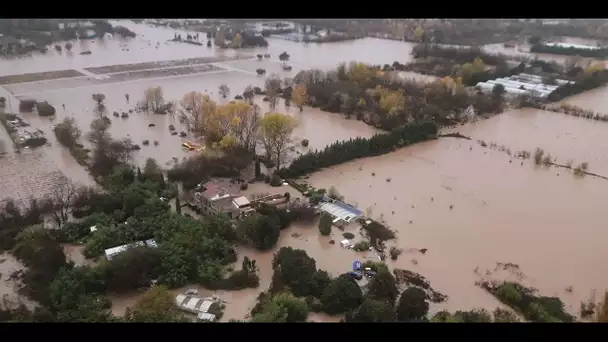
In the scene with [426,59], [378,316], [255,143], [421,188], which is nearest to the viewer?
[378,316]

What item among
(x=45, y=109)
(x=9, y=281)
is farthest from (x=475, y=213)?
(x=45, y=109)

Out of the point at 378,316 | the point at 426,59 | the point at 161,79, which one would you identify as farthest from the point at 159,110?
the point at 426,59

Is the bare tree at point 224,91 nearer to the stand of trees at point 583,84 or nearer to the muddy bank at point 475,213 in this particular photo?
the muddy bank at point 475,213

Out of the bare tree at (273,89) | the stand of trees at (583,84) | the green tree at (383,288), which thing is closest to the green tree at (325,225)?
the green tree at (383,288)

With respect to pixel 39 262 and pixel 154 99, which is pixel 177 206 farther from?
pixel 154 99

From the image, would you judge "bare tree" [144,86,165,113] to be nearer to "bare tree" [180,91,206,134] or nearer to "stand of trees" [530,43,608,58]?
"bare tree" [180,91,206,134]
